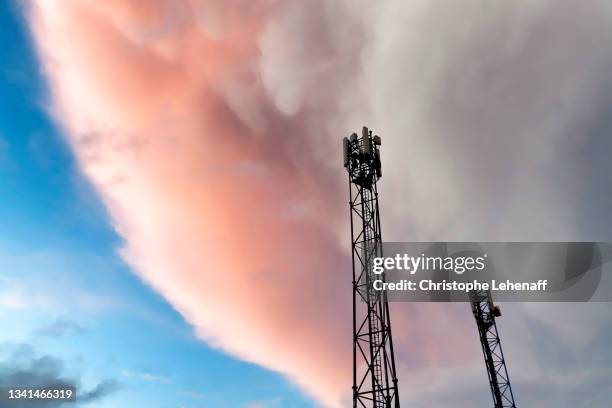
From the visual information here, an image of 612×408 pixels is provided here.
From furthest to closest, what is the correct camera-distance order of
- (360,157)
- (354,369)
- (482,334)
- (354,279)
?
(482,334) < (360,157) < (354,279) < (354,369)

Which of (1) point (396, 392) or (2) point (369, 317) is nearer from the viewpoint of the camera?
(1) point (396, 392)

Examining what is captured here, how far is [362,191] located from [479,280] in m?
25.1

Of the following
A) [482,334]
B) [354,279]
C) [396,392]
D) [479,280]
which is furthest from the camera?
[482,334]

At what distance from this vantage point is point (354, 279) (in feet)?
97.1

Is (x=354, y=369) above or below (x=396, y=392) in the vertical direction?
above

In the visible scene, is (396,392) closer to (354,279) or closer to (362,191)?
(354,279)

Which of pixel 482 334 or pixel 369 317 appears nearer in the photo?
pixel 369 317

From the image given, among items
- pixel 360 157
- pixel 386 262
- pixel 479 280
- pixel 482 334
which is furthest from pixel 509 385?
pixel 360 157

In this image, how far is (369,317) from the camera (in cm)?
2783

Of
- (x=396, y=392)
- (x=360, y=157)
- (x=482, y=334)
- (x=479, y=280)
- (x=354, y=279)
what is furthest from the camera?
(x=482, y=334)

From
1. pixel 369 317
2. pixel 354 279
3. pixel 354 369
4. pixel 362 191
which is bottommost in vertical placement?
pixel 354 369

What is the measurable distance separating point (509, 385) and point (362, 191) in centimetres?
3543

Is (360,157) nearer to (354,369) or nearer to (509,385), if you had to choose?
(354,369)

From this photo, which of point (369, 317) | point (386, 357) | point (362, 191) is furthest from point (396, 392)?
point (362, 191)
